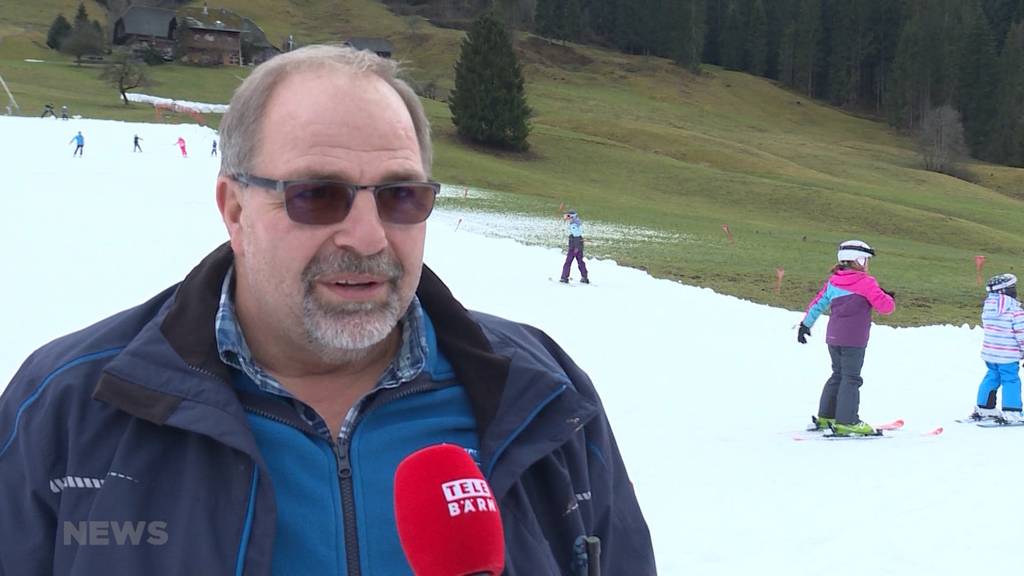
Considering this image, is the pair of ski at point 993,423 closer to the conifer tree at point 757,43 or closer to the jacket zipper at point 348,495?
the jacket zipper at point 348,495

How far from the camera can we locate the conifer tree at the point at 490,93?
56.7m

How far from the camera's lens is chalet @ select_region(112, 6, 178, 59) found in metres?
90.1

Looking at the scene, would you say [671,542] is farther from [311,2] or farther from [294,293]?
[311,2]

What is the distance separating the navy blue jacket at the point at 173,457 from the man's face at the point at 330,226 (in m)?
0.22

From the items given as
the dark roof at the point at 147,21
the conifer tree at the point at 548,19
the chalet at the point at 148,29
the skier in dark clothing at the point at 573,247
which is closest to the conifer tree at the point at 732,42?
the conifer tree at the point at 548,19

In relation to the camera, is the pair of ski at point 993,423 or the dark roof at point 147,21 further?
the dark roof at point 147,21

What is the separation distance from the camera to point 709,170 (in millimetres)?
54750

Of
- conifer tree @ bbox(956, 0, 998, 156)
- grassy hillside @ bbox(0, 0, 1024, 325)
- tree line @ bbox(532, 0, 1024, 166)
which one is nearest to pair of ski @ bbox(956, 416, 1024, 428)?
grassy hillside @ bbox(0, 0, 1024, 325)

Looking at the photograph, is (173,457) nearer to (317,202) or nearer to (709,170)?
(317,202)

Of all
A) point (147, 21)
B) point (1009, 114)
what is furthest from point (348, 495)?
point (147, 21)

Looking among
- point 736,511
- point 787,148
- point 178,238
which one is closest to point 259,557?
point 736,511

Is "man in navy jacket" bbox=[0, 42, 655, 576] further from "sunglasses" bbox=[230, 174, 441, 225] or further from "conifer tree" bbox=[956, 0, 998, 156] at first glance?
"conifer tree" bbox=[956, 0, 998, 156]

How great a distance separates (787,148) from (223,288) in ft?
235

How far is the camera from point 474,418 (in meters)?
2.47
